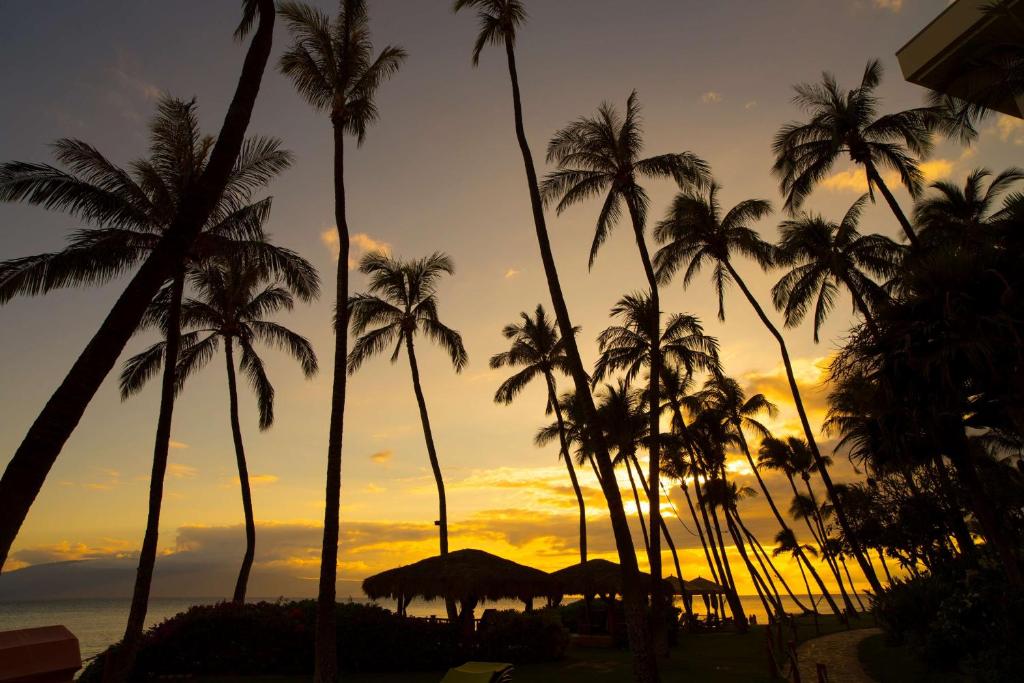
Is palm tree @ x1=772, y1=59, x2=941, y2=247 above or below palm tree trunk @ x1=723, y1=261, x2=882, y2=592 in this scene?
above

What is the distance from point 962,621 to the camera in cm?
1300

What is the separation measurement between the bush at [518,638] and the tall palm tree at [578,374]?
294 inches

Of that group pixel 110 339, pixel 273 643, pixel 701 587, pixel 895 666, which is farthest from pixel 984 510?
pixel 701 587

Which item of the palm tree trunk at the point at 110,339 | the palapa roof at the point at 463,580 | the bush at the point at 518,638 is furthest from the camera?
the bush at the point at 518,638

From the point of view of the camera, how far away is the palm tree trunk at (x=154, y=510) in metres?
14.0

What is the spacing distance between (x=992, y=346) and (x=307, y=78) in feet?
55.6

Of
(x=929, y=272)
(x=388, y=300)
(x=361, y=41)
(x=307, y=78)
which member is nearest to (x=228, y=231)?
(x=307, y=78)

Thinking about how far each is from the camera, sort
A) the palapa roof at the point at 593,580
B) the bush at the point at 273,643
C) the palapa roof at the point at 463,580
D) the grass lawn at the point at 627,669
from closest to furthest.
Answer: the grass lawn at the point at 627,669
the bush at the point at 273,643
the palapa roof at the point at 463,580
the palapa roof at the point at 593,580

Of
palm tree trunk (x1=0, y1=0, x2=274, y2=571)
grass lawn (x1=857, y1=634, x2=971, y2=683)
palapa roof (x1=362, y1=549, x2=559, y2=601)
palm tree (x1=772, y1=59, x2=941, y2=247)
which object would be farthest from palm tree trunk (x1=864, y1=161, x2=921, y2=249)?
palm tree trunk (x1=0, y1=0, x2=274, y2=571)

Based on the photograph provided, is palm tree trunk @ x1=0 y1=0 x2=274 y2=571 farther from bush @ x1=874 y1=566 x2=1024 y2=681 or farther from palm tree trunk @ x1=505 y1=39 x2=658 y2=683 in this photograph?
bush @ x1=874 y1=566 x2=1024 y2=681

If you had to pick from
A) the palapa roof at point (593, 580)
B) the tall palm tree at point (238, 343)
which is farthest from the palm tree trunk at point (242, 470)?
the palapa roof at point (593, 580)

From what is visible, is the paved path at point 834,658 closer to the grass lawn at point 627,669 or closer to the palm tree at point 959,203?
the grass lawn at point 627,669

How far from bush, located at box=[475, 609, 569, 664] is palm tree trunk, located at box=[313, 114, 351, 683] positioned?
591 centimetres

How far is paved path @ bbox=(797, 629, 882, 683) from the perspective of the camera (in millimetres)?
15602
